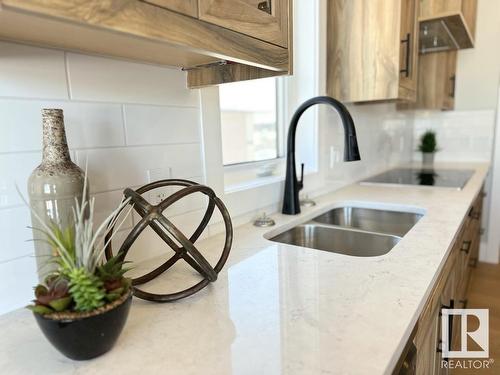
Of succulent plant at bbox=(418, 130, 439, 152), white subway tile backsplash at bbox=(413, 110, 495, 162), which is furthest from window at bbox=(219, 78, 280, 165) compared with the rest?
white subway tile backsplash at bbox=(413, 110, 495, 162)

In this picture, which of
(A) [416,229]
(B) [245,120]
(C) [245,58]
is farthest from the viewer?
(B) [245,120]

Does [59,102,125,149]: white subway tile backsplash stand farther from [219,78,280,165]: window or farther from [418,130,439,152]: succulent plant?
[418,130,439,152]: succulent plant

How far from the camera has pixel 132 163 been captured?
849 mm

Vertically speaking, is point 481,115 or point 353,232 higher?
point 481,115

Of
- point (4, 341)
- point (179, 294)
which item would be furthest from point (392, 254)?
point (4, 341)

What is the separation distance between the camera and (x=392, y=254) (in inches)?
35.4

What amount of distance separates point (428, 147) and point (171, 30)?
3.33 meters

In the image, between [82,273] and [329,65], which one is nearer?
[82,273]

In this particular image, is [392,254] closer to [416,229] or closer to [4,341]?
[416,229]

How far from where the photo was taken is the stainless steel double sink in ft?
4.00

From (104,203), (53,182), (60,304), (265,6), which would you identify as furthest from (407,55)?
(60,304)

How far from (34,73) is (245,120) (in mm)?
1122

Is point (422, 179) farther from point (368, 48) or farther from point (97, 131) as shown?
point (97, 131)

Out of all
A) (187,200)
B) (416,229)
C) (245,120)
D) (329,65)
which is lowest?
(416,229)
